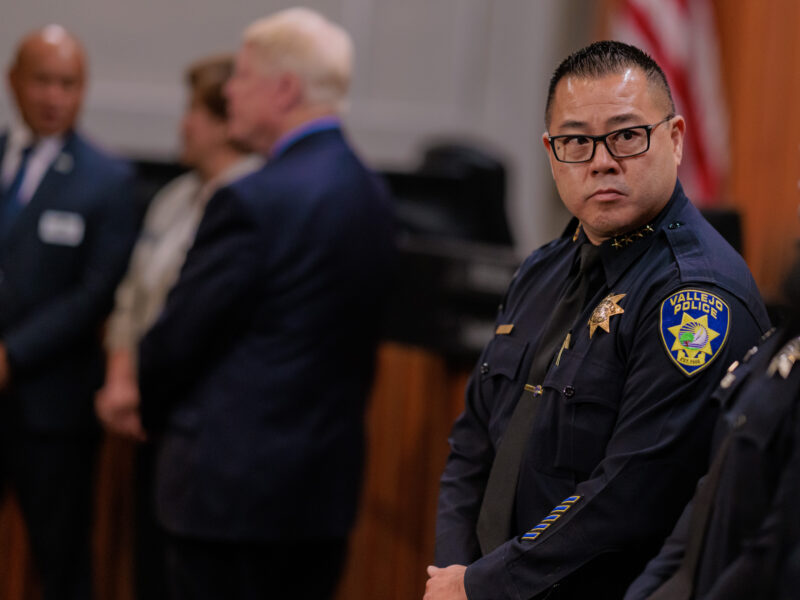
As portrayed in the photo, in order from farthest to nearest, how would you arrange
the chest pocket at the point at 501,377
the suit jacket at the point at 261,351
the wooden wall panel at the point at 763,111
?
1. the wooden wall panel at the point at 763,111
2. the suit jacket at the point at 261,351
3. the chest pocket at the point at 501,377

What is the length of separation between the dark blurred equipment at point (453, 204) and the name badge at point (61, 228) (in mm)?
1131

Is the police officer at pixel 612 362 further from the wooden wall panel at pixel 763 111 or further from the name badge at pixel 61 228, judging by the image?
the wooden wall panel at pixel 763 111

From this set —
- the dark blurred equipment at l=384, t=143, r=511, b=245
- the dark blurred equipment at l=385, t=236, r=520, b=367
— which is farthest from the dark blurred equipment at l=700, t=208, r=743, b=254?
the dark blurred equipment at l=384, t=143, r=511, b=245

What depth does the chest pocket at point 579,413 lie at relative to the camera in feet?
4.54

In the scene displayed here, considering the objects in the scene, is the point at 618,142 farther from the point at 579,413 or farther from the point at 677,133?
the point at 579,413

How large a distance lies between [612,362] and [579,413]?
3.0 inches

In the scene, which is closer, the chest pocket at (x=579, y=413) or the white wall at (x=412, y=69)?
the chest pocket at (x=579, y=413)

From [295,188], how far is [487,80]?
136 inches

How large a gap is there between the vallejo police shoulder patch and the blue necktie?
1997 mm

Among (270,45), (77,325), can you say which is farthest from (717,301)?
(77,325)

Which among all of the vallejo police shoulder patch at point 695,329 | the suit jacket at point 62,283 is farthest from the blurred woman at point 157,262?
the vallejo police shoulder patch at point 695,329

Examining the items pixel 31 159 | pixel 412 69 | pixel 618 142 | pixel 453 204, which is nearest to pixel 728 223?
pixel 618 142

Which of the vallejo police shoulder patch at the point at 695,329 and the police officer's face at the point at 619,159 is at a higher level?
the police officer's face at the point at 619,159

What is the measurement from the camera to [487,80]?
5.57 m
